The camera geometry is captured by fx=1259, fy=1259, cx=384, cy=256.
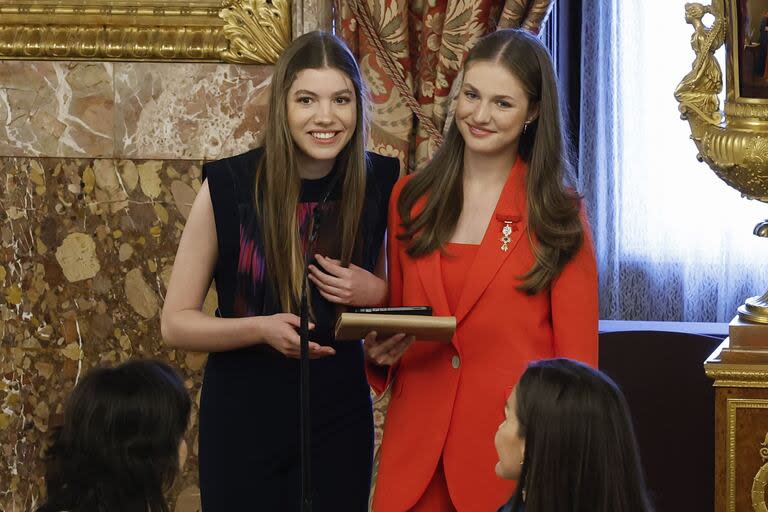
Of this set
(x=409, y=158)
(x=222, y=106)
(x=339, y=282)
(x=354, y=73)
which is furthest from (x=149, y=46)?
(x=339, y=282)

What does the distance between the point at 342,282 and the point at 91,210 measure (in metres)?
1.50

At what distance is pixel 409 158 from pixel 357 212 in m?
1.07

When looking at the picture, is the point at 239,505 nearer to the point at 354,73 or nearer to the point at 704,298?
the point at 354,73

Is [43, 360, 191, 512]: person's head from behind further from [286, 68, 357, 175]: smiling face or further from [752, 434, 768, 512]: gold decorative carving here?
[752, 434, 768, 512]: gold decorative carving

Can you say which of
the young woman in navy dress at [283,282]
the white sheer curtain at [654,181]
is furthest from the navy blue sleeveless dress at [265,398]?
the white sheer curtain at [654,181]

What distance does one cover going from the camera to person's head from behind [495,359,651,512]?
86.0 inches

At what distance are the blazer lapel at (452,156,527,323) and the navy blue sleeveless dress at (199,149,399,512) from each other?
291 mm

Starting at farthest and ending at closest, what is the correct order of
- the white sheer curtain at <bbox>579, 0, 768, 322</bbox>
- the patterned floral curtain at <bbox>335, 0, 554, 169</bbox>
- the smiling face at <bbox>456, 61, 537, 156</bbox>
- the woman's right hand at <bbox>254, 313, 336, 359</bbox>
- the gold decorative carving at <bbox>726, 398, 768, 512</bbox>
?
the white sheer curtain at <bbox>579, 0, 768, 322</bbox>, the patterned floral curtain at <bbox>335, 0, 554, 169</bbox>, the gold decorative carving at <bbox>726, 398, 768, 512</bbox>, the smiling face at <bbox>456, 61, 537, 156</bbox>, the woman's right hand at <bbox>254, 313, 336, 359</bbox>

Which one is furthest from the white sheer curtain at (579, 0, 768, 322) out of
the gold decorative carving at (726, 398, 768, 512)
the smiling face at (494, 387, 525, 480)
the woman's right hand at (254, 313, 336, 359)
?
the smiling face at (494, 387, 525, 480)

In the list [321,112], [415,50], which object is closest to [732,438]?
[321,112]

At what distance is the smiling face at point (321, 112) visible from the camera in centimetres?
271

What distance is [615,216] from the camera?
4734 mm

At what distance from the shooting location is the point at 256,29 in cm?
377

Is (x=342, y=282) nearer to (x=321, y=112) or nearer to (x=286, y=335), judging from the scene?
(x=286, y=335)
